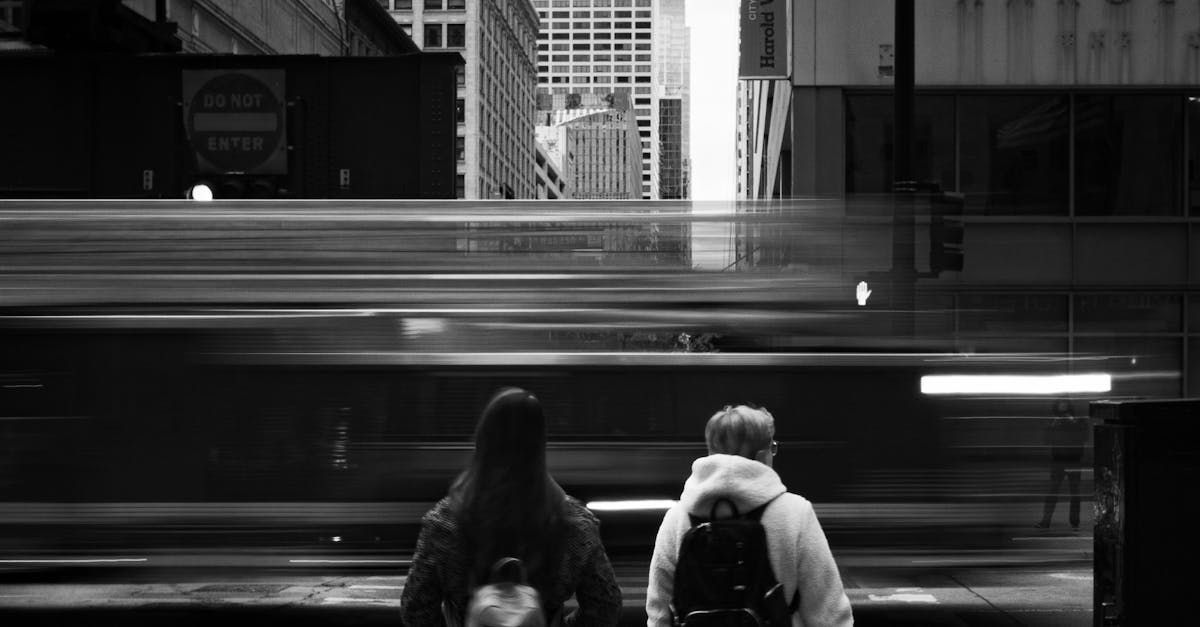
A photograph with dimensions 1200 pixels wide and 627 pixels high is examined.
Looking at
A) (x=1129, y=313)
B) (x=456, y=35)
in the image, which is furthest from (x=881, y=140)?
(x=456, y=35)

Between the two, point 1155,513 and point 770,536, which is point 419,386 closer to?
point 770,536

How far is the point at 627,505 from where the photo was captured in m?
6.82

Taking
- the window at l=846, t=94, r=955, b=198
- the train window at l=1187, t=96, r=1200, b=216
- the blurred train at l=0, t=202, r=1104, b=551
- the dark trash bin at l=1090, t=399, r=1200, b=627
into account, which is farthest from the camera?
the window at l=846, t=94, r=955, b=198

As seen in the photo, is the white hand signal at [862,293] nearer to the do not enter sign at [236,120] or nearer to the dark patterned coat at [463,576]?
the dark patterned coat at [463,576]

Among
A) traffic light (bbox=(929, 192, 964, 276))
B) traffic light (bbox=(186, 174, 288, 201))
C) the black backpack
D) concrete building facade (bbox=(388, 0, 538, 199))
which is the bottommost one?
the black backpack

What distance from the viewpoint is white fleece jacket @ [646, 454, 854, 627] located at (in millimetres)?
3920

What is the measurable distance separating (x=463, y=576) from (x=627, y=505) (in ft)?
11.7

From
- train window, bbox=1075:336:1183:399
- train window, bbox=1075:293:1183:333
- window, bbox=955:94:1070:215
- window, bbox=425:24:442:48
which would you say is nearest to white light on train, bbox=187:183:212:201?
window, bbox=955:94:1070:215

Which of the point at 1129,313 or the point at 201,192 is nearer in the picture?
the point at 201,192

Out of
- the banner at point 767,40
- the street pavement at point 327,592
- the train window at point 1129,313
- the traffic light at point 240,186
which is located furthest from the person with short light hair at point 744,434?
the train window at point 1129,313

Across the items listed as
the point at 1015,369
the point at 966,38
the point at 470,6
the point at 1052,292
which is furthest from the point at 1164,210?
the point at 470,6

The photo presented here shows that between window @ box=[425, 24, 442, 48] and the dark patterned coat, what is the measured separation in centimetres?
11183

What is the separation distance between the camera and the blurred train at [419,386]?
22.3ft

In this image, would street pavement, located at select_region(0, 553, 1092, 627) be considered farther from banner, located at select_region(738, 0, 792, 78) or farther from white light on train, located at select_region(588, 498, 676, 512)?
banner, located at select_region(738, 0, 792, 78)
